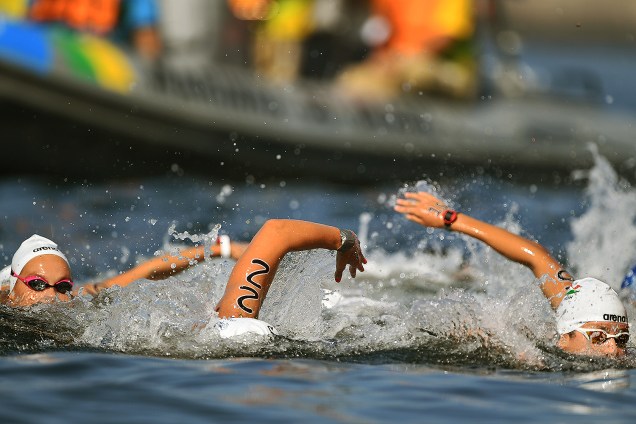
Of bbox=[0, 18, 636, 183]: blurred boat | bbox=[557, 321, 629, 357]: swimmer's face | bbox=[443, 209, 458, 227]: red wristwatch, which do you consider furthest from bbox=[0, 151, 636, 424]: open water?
bbox=[0, 18, 636, 183]: blurred boat

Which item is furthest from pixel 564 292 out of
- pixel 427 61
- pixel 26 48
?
pixel 427 61

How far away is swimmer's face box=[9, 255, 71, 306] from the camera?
6.68 meters

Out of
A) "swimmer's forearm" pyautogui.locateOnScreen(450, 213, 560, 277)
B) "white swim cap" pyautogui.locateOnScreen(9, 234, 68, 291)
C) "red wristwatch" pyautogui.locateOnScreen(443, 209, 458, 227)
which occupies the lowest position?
"white swim cap" pyautogui.locateOnScreen(9, 234, 68, 291)

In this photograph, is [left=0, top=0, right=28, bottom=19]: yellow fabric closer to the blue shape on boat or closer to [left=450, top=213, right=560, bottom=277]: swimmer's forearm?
the blue shape on boat

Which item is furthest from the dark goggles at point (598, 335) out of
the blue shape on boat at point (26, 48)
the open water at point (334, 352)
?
the blue shape on boat at point (26, 48)

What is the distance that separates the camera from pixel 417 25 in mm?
17078

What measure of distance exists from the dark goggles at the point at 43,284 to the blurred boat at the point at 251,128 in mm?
8289

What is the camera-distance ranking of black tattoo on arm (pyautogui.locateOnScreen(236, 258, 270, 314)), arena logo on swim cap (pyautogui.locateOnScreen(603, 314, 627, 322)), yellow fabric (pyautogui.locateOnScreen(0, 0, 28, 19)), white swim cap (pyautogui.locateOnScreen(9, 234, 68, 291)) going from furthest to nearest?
1. yellow fabric (pyautogui.locateOnScreen(0, 0, 28, 19))
2. white swim cap (pyautogui.locateOnScreen(9, 234, 68, 291))
3. arena logo on swim cap (pyautogui.locateOnScreen(603, 314, 627, 322))
4. black tattoo on arm (pyautogui.locateOnScreen(236, 258, 270, 314))

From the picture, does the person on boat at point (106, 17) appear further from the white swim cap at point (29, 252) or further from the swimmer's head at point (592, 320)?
the swimmer's head at point (592, 320)

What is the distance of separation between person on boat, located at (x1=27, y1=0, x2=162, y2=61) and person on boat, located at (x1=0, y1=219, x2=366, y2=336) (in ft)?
30.0

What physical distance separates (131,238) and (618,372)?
7013mm

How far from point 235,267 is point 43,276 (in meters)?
1.25

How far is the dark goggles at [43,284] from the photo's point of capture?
6.66 meters

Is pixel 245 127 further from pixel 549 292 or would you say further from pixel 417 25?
pixel 549 292
